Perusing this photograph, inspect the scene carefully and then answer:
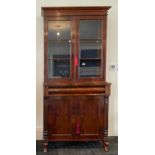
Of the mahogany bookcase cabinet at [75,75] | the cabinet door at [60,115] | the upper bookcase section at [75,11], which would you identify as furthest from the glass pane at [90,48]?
the cabinet door at [60,115]

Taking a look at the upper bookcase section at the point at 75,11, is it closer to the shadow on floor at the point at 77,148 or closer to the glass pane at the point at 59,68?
the glass pane at the point at 59,68

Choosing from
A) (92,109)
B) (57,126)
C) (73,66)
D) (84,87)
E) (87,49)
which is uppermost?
(87,49)

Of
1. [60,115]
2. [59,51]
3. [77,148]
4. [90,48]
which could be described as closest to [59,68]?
[59,51]

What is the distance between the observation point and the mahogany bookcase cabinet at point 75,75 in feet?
12.3

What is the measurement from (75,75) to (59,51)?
17.9 inches

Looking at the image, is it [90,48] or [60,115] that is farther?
[90,48]

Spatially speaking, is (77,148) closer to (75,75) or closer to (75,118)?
(75,118)

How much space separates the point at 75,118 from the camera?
378cm

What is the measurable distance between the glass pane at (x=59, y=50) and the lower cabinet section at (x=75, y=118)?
1.38 feet
